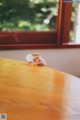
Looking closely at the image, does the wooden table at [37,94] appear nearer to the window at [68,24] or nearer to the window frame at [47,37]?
the window frame at [47,37]

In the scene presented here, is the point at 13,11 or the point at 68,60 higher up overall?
the point at 13,11

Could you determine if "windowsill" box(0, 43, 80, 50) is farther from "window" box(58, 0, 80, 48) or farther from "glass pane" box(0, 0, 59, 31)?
"glass pane" box(0, 0, 59, 31)

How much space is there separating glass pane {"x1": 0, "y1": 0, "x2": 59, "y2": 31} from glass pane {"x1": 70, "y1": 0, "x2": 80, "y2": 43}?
0.21 meters

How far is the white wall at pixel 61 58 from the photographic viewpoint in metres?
2.89

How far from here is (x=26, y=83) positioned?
151 centimetres

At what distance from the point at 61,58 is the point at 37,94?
1.66m

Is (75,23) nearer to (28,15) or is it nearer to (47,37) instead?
(47,37)

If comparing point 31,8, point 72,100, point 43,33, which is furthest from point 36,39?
point 72,100

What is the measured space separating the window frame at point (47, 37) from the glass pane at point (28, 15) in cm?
6

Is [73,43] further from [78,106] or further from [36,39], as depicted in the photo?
[78,106]

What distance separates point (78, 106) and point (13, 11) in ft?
5.91

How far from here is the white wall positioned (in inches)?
114

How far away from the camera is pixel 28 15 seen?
9.39ft

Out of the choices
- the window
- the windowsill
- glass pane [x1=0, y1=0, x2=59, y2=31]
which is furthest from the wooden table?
the window
